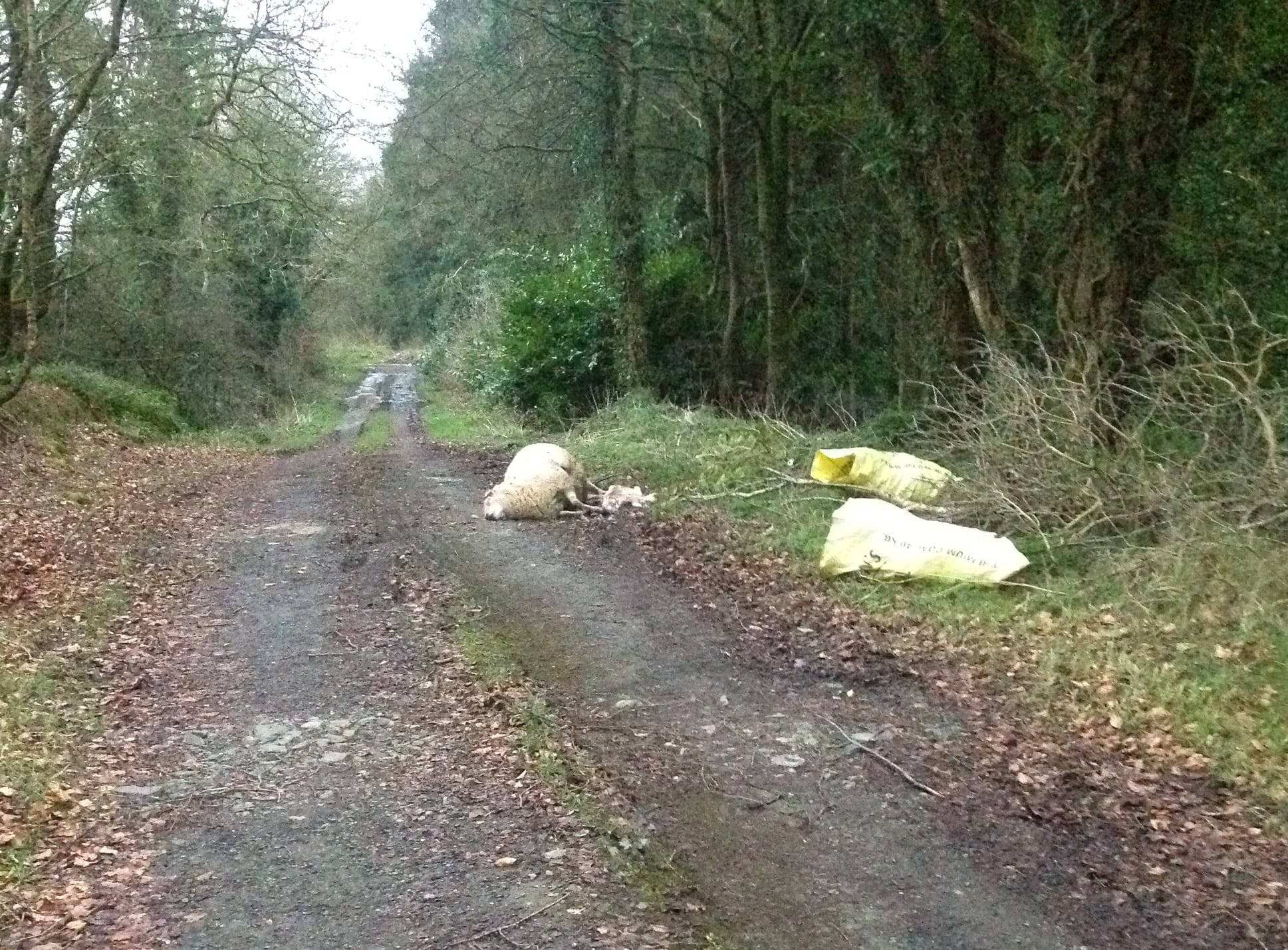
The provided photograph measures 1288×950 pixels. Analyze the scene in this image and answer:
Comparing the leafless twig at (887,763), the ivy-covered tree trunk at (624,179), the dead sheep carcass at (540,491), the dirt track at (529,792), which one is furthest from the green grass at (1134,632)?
the ivy-covered tree trunk at (624,179)

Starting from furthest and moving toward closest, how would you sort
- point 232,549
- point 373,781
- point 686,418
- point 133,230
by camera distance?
point 133,230 < point 686,418 < point 232,549 < point 373,781

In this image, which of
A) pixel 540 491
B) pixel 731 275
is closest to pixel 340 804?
pixel 540 491

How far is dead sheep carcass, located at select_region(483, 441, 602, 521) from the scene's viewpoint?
37.5ft

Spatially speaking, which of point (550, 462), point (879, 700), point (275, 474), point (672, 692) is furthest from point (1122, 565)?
point (275, 474)

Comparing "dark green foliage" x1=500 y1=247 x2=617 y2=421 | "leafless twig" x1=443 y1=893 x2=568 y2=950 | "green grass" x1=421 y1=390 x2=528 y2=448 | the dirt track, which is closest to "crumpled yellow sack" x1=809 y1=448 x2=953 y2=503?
the dirt track

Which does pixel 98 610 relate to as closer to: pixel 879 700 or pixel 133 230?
pixel 879 700

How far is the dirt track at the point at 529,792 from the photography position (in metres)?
4.23

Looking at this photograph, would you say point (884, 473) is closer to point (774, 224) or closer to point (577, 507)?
point (577, 507)

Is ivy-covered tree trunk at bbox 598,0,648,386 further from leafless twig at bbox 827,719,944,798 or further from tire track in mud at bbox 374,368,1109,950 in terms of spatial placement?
leafless twig at bbox 827,719,944,798

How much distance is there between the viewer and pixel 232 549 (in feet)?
34.5

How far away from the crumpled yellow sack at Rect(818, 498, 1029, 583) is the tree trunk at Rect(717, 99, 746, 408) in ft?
36.0

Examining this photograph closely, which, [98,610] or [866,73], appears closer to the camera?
[98,610]

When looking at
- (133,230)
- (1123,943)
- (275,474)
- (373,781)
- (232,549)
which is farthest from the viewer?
(133,230)

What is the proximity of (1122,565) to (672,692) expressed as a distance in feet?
9.63
